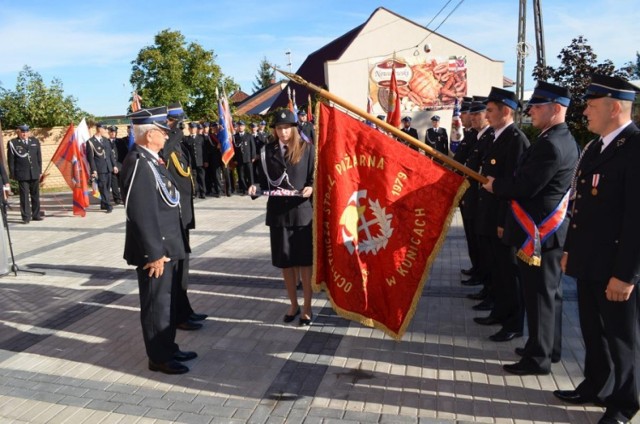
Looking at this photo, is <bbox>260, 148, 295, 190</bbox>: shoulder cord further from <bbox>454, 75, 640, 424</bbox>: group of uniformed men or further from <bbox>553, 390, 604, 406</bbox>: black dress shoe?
<bbox>553, 390, 604, 406</bbox>: black dress shoe

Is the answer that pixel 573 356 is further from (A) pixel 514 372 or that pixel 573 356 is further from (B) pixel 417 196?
(B) pixel 417 196

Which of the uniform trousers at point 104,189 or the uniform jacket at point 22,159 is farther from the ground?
the uniform jacket at point 22,159

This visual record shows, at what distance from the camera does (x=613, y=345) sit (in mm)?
3012

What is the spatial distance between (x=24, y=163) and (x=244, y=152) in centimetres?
581

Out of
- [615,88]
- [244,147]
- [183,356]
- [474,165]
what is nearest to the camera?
[615,88]

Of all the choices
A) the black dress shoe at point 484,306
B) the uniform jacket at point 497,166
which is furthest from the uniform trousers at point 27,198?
the uniform jacket at point 497,166

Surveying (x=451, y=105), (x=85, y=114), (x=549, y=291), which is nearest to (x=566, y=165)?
(x=549, y=291)

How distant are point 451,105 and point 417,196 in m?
20.5

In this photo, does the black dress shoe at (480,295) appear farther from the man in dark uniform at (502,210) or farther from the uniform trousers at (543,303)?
the uniform trousers at (543,303)

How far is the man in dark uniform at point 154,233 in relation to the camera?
3.65m

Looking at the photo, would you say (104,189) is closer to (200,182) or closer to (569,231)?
(200,182)

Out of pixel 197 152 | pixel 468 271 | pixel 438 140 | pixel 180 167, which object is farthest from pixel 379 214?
pixel 197 152

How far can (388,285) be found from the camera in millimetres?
3664

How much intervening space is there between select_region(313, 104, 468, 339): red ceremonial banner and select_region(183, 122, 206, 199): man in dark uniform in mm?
10626
